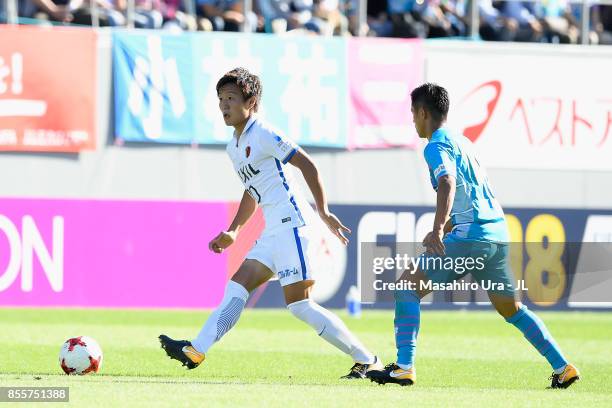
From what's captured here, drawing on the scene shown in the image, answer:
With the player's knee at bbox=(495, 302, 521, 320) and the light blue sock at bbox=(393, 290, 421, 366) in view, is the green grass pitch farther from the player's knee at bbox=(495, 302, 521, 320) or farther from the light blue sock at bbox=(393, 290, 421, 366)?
the player's knee at bbox=(495, 302, 521, 320)

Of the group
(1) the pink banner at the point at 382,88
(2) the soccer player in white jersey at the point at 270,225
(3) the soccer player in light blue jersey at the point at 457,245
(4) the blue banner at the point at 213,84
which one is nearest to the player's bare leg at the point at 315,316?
(2) the soccer player in white jersey at the point at 270,225

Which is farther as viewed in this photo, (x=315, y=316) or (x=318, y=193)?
(x=315, y=316)

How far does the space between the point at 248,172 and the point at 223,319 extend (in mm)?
1025

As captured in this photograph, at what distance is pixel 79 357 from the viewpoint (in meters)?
9.10

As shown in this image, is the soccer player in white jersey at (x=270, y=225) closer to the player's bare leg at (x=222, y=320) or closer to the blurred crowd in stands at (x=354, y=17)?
the player's bare leg at (x=222, y=320)

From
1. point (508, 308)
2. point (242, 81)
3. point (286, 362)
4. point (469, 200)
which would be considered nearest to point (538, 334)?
point (508, 308)

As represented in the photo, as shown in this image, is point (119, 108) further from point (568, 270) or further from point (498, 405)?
point (498, 405)

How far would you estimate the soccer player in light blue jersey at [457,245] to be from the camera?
8.54 meters

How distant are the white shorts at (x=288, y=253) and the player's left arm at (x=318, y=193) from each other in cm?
38

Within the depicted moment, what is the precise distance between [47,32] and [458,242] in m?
11.4

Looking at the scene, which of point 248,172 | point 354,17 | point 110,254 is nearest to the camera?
point 248,172

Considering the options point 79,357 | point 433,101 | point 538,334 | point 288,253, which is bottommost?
point 79,357

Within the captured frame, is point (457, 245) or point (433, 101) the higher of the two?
point (433, 101)

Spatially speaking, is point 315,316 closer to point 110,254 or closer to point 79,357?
point 79,357
